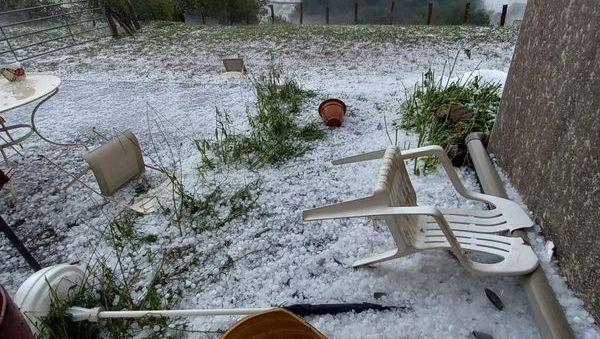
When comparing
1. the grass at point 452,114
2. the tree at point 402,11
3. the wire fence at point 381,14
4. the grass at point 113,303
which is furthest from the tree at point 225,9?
the grass at point 113,303

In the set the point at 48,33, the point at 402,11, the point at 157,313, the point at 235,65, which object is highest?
the point at 402,11

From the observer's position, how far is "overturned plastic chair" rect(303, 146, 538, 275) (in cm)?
147

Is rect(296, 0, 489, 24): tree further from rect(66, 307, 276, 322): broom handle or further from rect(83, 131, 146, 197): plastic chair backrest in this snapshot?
rect(66, 307, 276, 322): broom handle

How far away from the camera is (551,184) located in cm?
179

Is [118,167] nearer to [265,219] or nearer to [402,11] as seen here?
[265,219]

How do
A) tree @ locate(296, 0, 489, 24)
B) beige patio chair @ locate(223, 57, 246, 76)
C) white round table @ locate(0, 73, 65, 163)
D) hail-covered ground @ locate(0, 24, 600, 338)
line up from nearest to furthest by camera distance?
hail-covered ground @ locate(0, 24, 600, 338) → white round table @ locate(0, 73, 65, 163) → beige patio chair @ locate(223, 57, 246, 76) → tree @ locate(296, 0, 489, 24)

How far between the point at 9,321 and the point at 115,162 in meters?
1.63

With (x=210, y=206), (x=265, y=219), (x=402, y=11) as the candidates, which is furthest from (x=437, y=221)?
(x=402, y=11)

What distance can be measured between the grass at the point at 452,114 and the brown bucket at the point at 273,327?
1480mm

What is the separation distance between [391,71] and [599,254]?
3.47m

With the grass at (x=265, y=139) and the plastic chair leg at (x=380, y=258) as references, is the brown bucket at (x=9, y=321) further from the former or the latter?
the grass at (x=265, y=139)

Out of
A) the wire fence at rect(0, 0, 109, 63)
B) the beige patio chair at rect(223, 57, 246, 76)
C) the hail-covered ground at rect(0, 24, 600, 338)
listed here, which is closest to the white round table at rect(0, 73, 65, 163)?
the hail-covered ground at rect(0, 24, 600, 338)

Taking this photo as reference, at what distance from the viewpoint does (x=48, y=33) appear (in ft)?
25.6

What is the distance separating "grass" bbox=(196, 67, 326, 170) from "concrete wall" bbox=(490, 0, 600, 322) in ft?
4.64
